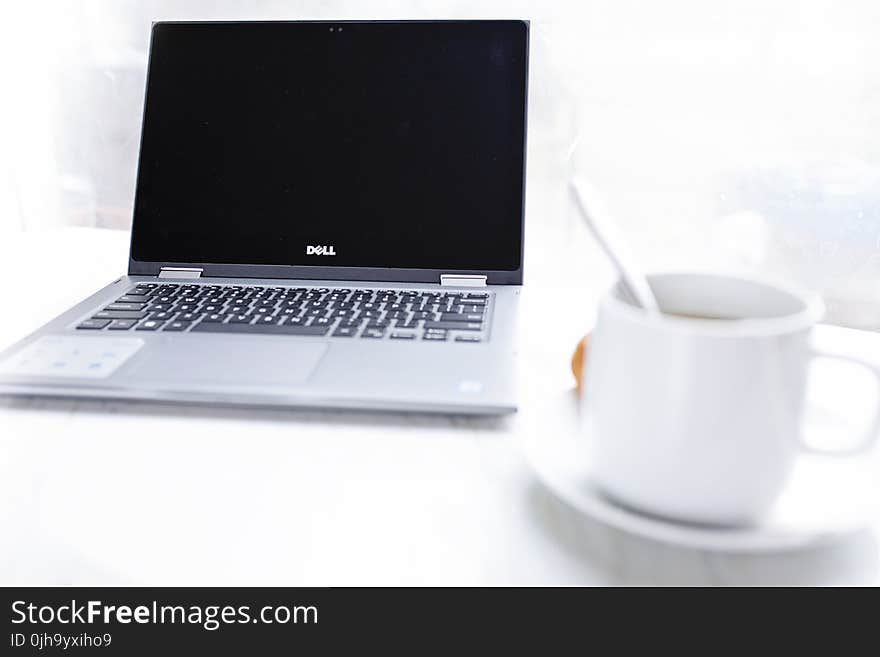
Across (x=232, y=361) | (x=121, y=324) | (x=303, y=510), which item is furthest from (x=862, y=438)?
(x=121, y=324)

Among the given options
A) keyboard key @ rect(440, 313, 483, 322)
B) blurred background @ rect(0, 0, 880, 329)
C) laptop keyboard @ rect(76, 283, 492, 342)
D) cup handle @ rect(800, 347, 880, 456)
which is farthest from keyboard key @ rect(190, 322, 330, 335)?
blurred background @ rect(0, 0, 880, 329)

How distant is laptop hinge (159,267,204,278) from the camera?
82cm

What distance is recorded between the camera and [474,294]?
75 cm

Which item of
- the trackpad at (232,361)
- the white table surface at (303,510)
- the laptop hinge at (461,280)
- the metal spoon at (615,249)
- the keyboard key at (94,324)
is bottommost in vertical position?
the white table surface at (303,510)

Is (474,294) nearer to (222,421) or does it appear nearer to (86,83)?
(222,421)

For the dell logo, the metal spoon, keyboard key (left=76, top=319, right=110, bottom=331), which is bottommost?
keyboard key (left=76, top=319, right=110, bottom=331)

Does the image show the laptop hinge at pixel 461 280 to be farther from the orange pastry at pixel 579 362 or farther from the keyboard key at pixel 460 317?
the orange pastry at pixel 579 362

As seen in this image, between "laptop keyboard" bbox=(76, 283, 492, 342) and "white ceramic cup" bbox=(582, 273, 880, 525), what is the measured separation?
0.25m

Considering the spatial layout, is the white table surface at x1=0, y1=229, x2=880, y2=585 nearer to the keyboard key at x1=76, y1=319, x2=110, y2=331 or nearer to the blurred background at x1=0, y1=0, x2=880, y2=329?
the keyboard key at x1=76, y1=319, x2=110, y2=331

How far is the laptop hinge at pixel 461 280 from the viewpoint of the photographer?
799 mm
